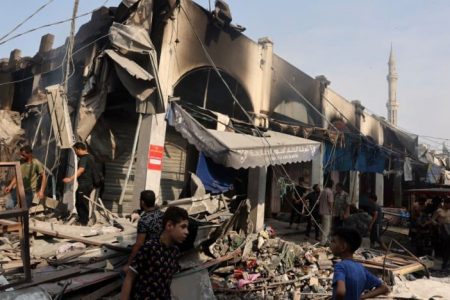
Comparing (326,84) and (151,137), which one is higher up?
(326,84)

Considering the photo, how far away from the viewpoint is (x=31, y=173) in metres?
6.77

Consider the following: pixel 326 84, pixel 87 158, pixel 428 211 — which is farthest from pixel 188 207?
pixel 326 84

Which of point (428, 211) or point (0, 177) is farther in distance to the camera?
point (428, 211)

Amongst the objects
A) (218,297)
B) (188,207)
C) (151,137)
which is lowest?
(218,297)

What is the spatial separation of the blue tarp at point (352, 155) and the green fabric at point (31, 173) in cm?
986

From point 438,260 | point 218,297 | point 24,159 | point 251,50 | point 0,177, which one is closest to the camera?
point 218,297

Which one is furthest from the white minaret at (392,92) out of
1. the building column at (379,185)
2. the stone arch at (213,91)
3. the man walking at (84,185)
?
the man walking at (84,185)

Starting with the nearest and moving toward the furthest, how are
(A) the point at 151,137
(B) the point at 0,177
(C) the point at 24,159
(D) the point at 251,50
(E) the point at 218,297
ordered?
(E) the point at 218,297 < (C) the point at 24,159 < (A) the point at 151,137 < (B) the point at 0,177 < (D) the point at 251,50

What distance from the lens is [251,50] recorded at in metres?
12.1

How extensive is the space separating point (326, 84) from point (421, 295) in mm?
10416

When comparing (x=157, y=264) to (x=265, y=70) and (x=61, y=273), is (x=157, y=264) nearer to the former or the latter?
(x=61, y=273)

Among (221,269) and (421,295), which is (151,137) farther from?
(421,295)

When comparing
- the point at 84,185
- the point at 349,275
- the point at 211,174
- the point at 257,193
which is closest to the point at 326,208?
the point at 257,193

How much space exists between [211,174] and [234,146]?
87cm
